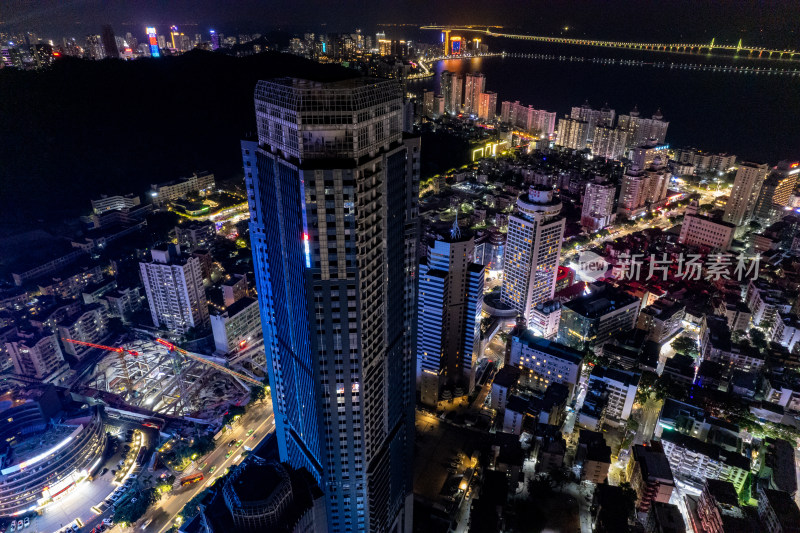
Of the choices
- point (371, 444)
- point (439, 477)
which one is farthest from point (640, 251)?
point (371, 444)

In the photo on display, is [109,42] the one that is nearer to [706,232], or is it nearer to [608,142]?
[608,142]

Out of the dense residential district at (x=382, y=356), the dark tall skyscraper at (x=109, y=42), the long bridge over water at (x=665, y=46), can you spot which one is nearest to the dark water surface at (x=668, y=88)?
the long bridge over water at (x=665, y=46)

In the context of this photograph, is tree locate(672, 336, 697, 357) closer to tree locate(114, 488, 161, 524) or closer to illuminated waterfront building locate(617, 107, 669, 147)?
tree locate(114, 488, 161, 524)

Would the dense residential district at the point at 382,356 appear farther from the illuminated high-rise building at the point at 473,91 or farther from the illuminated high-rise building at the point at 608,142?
the illuminated high-rise building at the point at 473,91

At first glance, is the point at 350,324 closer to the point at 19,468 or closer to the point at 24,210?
the point at 19,468

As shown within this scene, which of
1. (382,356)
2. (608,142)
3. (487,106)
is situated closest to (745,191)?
(608,142)

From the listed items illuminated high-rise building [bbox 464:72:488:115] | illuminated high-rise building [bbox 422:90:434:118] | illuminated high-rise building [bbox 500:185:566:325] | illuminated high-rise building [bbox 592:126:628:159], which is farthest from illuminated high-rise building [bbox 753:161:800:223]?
illuminated high-rise building [bbox 422:90:434:118]
